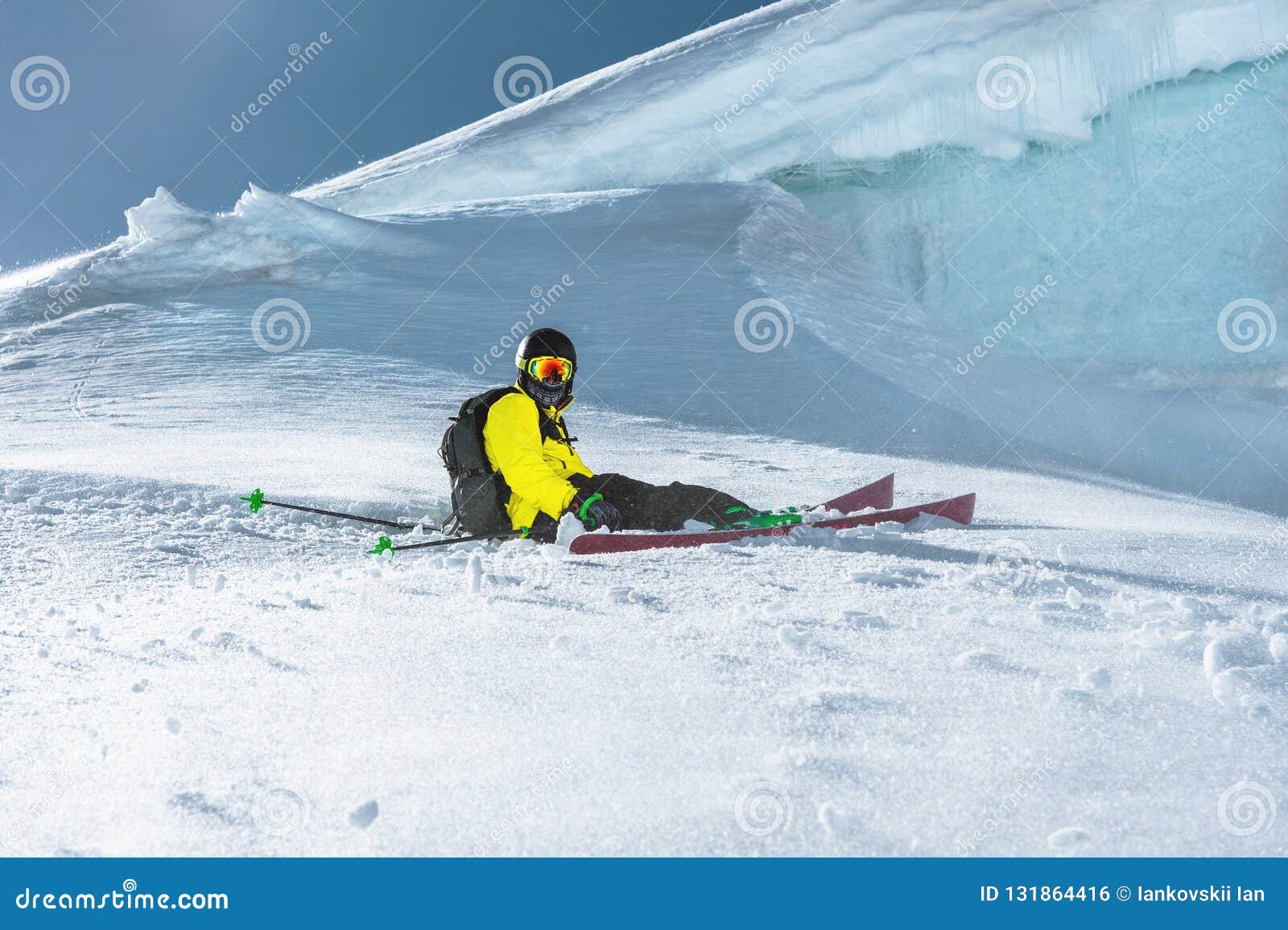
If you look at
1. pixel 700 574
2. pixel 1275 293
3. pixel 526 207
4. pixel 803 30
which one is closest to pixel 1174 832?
pixel 700 574

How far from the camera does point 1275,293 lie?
1617 centimetres

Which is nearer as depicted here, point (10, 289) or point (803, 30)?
point (10, 289)

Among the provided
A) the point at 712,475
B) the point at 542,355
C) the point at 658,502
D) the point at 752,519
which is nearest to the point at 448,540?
the point at 542,355

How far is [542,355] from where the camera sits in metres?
3.87

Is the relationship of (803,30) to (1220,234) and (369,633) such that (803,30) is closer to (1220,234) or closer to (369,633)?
(1220,234)

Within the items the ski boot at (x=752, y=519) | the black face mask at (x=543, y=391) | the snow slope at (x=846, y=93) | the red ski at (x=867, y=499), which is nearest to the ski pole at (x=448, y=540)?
the black face mask at (x=543, y=391)

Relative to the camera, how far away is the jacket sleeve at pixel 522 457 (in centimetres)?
373

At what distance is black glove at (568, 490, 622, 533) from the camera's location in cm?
367

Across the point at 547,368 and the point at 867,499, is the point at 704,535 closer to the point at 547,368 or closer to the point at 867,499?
the point at 547,368

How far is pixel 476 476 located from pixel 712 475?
8.19ft

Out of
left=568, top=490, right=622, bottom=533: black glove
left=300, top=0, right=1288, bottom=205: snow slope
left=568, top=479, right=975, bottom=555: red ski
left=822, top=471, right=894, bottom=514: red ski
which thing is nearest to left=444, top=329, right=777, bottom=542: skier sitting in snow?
left=568, top=490, right=622, bottom=533: black glove

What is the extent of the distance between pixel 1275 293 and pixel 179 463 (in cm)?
1704

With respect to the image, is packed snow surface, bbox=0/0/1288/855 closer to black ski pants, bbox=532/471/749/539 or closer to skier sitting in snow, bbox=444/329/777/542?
skier sitting in snow, bbox=444/329/777/542

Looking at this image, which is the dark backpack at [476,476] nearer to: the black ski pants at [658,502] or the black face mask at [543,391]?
the black face mask at [543,391]
